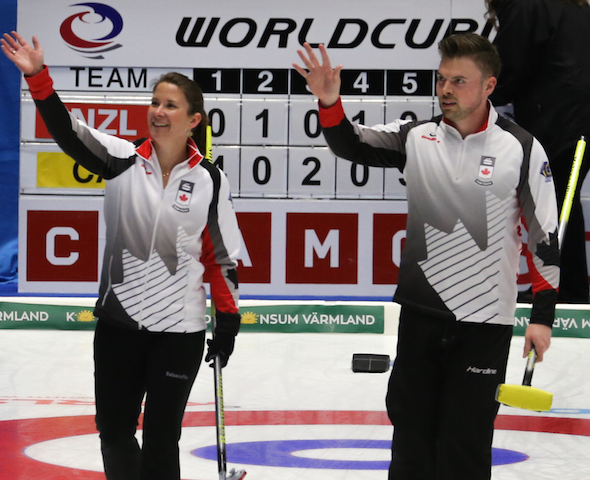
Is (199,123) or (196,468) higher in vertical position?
(199,123)

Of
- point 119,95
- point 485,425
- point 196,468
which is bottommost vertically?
point 196,468

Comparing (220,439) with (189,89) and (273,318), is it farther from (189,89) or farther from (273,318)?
(273,318)

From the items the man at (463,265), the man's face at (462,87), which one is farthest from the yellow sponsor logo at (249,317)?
the man's face at (462,87)

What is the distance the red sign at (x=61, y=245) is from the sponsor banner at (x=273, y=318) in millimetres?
434

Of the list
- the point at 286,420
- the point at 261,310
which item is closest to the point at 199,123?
the point at 286,420

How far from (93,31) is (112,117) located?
0.64 meters

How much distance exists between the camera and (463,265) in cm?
240

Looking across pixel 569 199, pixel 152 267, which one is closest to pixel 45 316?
pixel 152 267

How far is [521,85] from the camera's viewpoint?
5.40 metres

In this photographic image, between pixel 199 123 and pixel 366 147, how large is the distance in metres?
0.62

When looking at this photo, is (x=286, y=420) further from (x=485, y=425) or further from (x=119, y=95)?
(x=119, y=95)

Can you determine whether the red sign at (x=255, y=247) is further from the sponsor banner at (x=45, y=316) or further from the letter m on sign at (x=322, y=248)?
the sponsor banner at (x=45, y=316)

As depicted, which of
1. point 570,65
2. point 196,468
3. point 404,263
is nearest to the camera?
point 404,263

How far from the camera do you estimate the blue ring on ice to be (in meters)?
3.17
